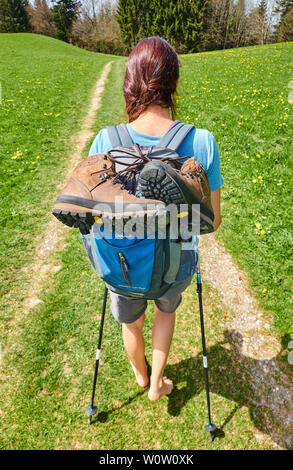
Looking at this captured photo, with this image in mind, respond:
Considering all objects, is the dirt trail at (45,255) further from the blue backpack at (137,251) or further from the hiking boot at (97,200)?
the hiking boot at (97,200)

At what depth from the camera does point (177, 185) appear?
1.15 meters

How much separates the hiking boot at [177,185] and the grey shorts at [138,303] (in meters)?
0.71

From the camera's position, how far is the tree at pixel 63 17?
54.4 meters

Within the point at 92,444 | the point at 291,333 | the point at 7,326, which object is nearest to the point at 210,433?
the point at 92,444

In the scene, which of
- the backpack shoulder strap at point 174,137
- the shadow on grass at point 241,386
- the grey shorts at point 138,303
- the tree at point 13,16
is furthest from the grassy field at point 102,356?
the tree at point 13,16

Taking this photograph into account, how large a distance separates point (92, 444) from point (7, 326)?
5.68 ft

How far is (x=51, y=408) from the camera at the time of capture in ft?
9.00

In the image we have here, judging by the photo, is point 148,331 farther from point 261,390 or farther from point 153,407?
point 261,390

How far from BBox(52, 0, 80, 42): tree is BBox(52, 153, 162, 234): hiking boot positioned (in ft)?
226

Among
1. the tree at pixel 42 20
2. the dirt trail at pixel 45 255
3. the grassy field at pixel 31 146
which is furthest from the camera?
the tree at pixel 42 20

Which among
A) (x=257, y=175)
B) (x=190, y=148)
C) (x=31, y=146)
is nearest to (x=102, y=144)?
(x=190, y=148)

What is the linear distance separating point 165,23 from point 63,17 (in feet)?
72.5

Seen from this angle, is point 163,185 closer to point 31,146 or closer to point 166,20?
point 31,146

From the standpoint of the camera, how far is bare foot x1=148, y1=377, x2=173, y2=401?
258 cm
